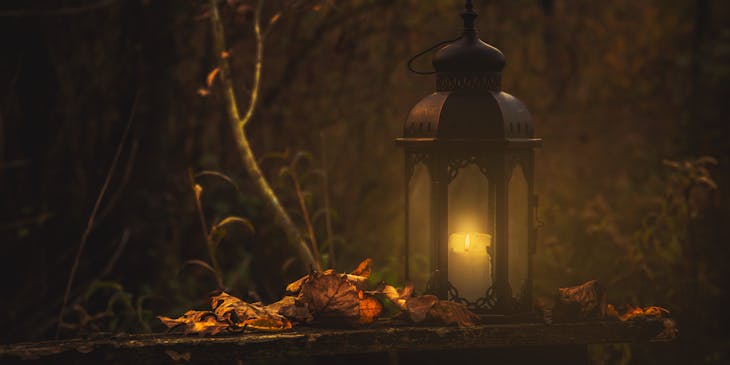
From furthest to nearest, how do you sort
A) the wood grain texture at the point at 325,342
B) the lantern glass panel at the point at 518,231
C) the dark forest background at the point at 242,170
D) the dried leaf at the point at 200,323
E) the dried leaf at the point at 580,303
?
1. the dark forest background at the point at 242,170
2. the lantern glass panel at the point at 518,231
3. the dried leaf at the point at 580,303
4. the dried leaf at the point at 200,323
5. the wood grain texture at the point at 325,342

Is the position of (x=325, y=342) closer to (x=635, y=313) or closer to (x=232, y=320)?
(x=232, y=320)

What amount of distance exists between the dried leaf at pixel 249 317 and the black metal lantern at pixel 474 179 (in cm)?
53

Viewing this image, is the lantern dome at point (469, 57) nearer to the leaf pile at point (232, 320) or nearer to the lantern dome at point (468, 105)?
the lantern dome at point (468, 105)

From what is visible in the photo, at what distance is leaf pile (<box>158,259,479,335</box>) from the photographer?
10.2 ft

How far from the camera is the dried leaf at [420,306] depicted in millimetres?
3154

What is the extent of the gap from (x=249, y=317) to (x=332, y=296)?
0.28m

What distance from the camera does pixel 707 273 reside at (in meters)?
5.32

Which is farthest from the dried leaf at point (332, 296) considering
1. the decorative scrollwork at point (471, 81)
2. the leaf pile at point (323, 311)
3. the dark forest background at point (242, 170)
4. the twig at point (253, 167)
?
the dark forest background at point (242, 170)

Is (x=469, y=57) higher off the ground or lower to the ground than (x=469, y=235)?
higher

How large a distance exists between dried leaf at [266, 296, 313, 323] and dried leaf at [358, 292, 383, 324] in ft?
0.57

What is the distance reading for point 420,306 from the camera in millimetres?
3182

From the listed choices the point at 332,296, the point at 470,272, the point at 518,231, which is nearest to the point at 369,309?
the point at 332,296

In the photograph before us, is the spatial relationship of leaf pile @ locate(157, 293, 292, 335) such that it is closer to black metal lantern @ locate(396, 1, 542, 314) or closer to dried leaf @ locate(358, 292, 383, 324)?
dried leaf @ locate(358, 292, 383, 324)

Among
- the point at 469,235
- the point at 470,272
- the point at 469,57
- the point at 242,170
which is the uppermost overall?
the point at 469,57
